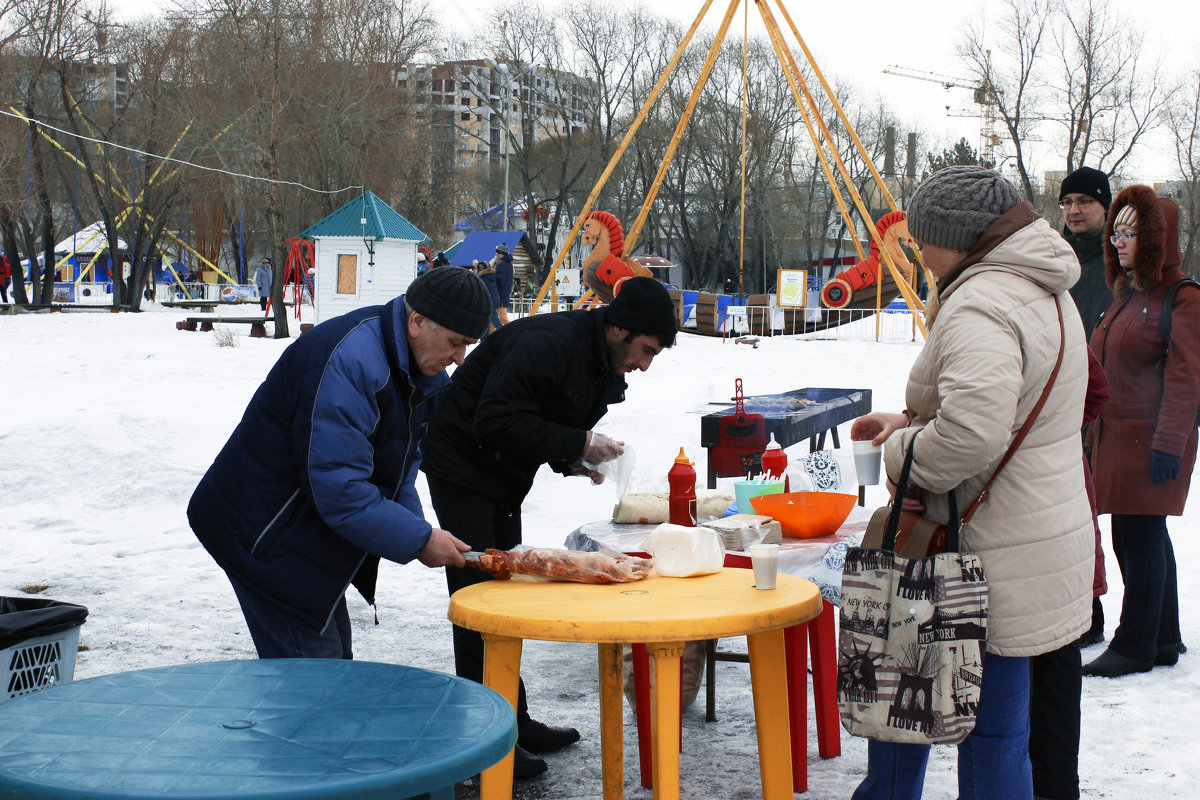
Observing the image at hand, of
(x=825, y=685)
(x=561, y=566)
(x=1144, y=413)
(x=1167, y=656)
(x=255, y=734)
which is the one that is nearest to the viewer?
(x=255, y=734)

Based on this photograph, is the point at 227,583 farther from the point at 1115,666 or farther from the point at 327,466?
the point at 1115,666

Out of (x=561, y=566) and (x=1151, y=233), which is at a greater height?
(x=1151, y=233)

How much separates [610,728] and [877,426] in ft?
3.78

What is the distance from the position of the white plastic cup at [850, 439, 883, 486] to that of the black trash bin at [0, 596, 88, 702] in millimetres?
2303

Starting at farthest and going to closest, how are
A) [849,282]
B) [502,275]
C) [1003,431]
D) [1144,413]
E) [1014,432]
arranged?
[849,282] → [502,275] → [1144,413] → [1014,432] → [1003,431]

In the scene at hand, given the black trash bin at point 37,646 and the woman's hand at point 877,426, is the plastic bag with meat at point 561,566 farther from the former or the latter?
the black trash bin at point 37,646

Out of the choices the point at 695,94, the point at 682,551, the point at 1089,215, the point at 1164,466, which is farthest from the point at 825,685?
the point at 695,94

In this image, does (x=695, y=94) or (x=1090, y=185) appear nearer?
(x=1090, y=185)

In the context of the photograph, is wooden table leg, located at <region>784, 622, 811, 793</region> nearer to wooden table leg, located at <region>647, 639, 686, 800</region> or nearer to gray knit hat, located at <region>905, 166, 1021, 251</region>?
wooden table leg, located at <region>647, 639, 686, 800</region>

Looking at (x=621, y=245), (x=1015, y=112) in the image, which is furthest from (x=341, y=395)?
(x=1015, y=112)

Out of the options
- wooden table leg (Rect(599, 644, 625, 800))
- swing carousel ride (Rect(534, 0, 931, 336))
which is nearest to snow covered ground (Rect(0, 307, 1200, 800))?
wooden table leg (Rect(599, 644, 625, 800))

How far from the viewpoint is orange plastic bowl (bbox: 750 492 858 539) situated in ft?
12.1

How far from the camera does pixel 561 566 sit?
2.93m

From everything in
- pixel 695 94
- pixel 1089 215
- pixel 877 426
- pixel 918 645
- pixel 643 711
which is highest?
pixel 695 94
